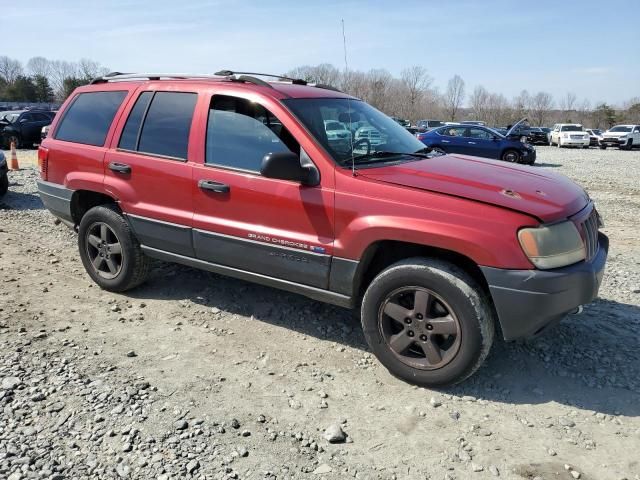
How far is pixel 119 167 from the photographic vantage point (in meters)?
4.50

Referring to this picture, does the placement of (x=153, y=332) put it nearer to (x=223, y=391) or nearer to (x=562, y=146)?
(x=223, y=391)

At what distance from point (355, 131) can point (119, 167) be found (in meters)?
2.06

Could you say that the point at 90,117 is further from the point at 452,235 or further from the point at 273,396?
the point at 452,235

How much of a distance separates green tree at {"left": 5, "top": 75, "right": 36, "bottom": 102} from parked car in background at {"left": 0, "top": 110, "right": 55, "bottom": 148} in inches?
1927

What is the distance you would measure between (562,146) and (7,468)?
126 ft

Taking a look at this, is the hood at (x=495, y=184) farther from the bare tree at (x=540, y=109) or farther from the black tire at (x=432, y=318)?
the bare tree at (x=540, y=109)

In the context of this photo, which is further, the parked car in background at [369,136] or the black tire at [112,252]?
the black tire at [112,252]

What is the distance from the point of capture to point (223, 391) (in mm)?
3338

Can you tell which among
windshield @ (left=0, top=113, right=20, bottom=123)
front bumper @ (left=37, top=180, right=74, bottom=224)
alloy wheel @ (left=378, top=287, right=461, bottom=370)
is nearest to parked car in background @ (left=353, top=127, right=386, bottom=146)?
alloy wheel @ (left=378, top=287, right=461, bottom=370)

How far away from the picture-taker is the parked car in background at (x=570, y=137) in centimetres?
3444

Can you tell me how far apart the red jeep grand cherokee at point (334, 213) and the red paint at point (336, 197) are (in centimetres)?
1

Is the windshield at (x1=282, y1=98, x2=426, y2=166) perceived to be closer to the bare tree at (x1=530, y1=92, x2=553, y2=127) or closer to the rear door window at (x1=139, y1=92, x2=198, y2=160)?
the rear door window at (x1=139, y1=92, x2=198, y2=160)

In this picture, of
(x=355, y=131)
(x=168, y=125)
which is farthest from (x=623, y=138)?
(x=168, y=125)

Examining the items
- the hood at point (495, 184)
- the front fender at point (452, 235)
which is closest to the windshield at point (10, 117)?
the hood at point (495, 184)
